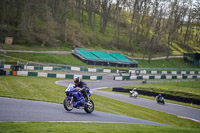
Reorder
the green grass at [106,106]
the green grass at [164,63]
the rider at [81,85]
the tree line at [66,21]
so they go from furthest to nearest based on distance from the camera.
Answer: the green grass at [164,63] < the tree line at [66,21] < the green grass at [106,106] < the rider at [81,85]

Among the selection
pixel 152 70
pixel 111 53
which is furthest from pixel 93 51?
pixel 152 70

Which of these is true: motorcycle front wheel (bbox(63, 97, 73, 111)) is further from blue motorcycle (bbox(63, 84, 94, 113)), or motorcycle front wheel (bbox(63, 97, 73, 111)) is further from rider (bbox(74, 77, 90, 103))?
rider (bbox(74, 77, 90, 103))

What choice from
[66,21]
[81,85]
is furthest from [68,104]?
[66,21]

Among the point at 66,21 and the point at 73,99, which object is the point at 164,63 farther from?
the point at 73,99

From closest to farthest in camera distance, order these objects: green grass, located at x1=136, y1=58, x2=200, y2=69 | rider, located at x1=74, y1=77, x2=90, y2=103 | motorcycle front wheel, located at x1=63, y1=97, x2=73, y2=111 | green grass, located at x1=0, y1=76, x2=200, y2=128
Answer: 1. motorcycle front wheel, located at x1=63, y1=97, x2=73, y2=111
2. rider, located at x1=74, y1=77, x2=90, y2=103
3. green grass, located at x1=0, y1=76, x2=200, y2=128
4. green grass, located at x1=136, y1=58, x2=200, y2=69

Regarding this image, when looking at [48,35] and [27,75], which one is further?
[48,35]

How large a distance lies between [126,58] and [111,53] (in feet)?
15.2

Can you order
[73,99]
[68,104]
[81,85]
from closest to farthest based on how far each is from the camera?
[68,104], [73,99], [81,85]

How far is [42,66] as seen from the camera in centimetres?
4391

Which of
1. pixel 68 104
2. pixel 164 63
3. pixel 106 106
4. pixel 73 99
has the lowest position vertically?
pixel 106 106

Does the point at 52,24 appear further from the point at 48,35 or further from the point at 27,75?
the point at 27,75

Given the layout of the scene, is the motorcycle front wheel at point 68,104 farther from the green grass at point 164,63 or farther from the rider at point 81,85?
the green grass at point 164,63

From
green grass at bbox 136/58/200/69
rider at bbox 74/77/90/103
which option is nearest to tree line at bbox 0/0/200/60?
green grass at bbox 136/58/200/69

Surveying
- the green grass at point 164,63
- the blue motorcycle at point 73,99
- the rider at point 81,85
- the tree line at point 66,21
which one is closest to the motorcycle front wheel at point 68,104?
the blue motorcycle at point 73,99
